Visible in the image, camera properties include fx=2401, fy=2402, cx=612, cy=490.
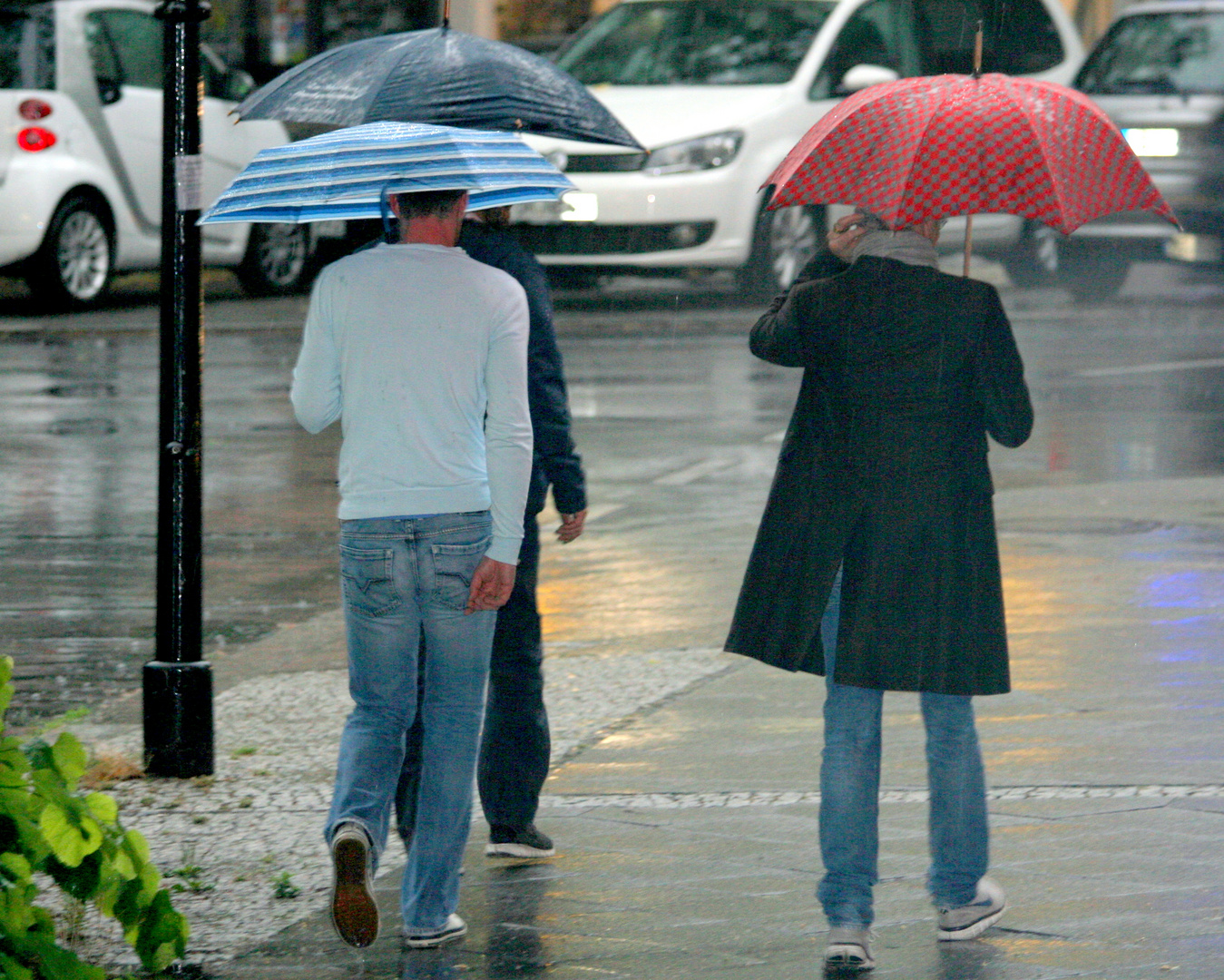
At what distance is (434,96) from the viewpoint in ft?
16.7

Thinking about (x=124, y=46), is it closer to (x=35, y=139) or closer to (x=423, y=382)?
(x=35, y=139)

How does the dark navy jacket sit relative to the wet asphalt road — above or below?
above

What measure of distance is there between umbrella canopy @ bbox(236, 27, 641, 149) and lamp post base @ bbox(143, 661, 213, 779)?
145cm

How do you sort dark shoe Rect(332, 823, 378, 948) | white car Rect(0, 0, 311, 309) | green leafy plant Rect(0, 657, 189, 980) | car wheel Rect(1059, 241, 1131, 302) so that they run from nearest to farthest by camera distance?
green leafy plant Rect(0, 657, 189, 980), dark shoe Rect(332, 823, 378, 948), white car Rect(0, 0, 311, 309), car wheel Rect(1059, 241, 1131, 302)

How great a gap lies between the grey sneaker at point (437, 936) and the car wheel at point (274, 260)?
13996 millimetres

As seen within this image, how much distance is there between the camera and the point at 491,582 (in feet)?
15.2

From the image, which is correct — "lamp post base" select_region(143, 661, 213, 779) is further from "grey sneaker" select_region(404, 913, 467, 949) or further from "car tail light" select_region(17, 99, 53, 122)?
"car tail light" select_region(17, 99, 53, 122)

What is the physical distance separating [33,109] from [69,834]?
12.7 metres

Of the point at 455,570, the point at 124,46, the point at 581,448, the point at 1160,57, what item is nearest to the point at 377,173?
the point at 455,570

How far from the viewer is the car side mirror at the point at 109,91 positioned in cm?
1691

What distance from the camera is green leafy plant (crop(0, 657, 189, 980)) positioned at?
408 cm

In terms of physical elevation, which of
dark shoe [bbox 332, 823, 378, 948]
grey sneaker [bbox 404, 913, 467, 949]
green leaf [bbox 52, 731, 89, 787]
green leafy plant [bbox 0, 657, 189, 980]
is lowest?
grey sneaker [bbox 404, 913, 467, 949]

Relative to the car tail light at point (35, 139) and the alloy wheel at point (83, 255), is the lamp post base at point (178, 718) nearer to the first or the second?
the car tail light at point (35, 139)

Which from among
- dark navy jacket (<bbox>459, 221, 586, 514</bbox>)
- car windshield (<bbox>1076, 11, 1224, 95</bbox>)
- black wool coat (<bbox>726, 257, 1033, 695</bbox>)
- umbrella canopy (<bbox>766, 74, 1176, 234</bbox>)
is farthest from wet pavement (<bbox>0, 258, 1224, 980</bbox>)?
car windshield (<bbox>1076, 11, 1224, 95</bbox>)
